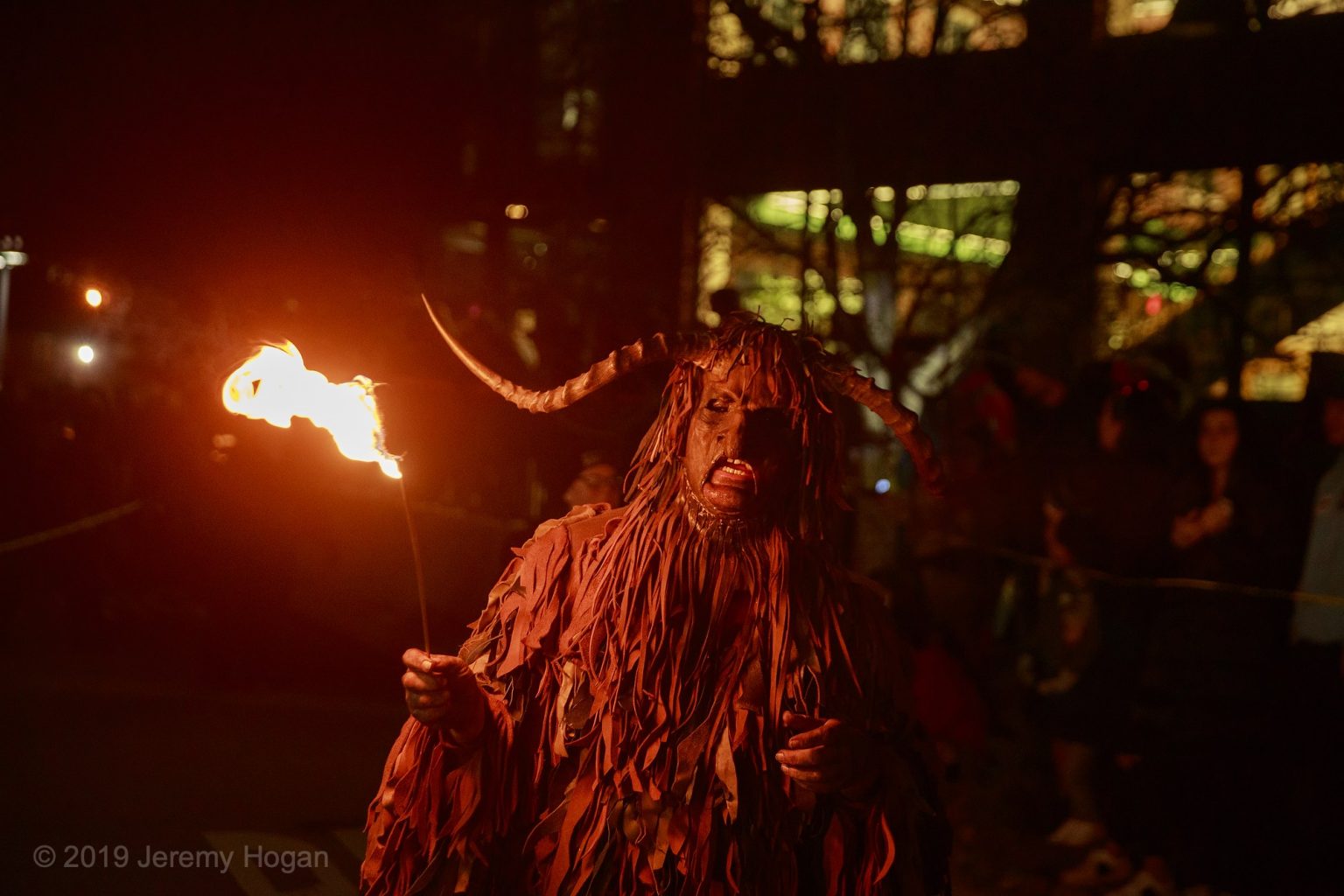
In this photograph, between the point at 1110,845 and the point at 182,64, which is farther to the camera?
the point at 182,64

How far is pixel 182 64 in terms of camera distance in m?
9.66

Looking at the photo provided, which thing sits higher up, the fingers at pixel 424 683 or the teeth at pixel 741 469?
the teeth at pixel 741 469

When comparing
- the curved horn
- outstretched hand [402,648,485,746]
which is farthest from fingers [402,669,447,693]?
the curved horn

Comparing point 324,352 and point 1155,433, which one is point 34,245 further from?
point 1155,433

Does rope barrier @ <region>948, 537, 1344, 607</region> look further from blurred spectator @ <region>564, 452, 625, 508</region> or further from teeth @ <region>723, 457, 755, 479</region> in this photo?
teeth @ <region>723, 457, 755, 479</region>

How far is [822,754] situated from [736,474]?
0.59 m

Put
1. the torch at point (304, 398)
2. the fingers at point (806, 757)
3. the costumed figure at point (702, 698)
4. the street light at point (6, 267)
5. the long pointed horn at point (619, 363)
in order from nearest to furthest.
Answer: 1. the fingers at point (806, 757)
2. the costumed figure at point (702, 698)
3. the long pointed horn at point (619, 363)
4. the torch at point (304, 398)
5. the street light at point (6, 267)

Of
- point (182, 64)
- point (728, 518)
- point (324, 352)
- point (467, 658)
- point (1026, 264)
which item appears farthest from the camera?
point (182, 64)

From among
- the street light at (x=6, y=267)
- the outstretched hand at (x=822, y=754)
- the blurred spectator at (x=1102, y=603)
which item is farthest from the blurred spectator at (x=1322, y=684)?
the street light at (x=6, y=267)

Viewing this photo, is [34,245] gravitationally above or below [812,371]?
above

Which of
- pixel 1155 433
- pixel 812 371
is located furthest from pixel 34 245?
pixel 812 371

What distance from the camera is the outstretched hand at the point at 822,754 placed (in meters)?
2.59

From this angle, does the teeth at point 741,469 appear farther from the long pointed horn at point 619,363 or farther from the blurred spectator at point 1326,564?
the blurred spectator at point 1326,564

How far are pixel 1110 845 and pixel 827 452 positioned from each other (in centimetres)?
376
